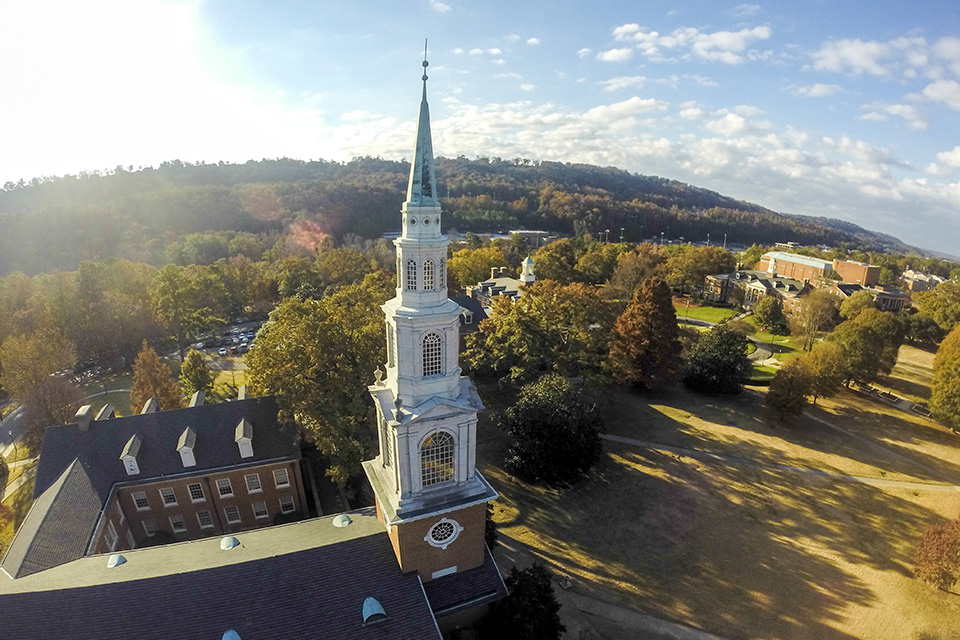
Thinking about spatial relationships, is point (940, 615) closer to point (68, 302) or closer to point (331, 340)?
point (331, 340)

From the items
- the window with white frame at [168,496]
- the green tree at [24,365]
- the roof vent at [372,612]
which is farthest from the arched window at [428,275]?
the green tree at [24,365]

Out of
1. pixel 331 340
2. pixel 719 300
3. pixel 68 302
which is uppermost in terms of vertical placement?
pixel 331 340

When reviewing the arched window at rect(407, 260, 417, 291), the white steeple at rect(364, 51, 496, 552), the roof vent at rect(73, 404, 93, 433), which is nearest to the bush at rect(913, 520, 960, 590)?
the white steeple at rect(364, 51, 496, 552)

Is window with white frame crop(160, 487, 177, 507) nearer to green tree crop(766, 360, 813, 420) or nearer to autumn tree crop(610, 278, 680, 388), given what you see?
autumn tree crop(610, 278, 680, 388)

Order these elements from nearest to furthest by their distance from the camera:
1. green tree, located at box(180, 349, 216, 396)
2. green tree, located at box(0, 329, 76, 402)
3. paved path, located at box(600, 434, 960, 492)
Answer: paved path, located at box(600, 434, 960, 492)
green tree, located at box(0, 329, 76, 402)
green tree, located at box(180, 349, 216, 396)

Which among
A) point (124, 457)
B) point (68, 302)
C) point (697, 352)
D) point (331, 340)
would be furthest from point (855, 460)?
point (68, 302)

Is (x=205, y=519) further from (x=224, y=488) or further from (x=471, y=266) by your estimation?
(x=471, y=266)

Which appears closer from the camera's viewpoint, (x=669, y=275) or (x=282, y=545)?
(x=282, y=545)
